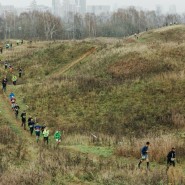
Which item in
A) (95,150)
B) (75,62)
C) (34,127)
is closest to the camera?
(95,150)

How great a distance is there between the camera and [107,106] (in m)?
34.0

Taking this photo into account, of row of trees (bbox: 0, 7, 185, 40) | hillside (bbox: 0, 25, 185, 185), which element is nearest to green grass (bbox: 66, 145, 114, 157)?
hillside (bbox: 0, 25, 185, 185)

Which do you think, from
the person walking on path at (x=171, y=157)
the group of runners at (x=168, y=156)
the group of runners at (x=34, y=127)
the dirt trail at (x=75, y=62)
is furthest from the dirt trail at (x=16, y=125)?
the dirt trail at (x=75, y=62)

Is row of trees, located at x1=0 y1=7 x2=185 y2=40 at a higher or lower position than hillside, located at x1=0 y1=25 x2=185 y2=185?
higher

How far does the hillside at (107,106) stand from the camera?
18473 mm

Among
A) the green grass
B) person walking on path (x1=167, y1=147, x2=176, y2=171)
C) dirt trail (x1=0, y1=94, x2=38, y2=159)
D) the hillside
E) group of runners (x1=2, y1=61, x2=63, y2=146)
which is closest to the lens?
the hillside

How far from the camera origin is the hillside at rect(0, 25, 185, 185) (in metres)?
18.5

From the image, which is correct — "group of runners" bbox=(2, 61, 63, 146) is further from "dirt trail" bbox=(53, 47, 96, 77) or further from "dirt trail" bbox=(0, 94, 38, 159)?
"dirt trail" bbox=(53, 47, 96, 77)

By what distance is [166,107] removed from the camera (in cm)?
3253

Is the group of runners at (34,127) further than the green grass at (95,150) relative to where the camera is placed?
Yes

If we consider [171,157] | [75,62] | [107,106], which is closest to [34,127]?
[107,106]

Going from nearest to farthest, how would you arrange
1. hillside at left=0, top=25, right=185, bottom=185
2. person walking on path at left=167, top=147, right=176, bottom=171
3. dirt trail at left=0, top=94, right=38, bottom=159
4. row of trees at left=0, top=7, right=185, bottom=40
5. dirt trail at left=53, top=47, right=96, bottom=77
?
hillside at left=0, top=25, right=185, bottom=185 → person walking on path at left=167, top=147, right=176, bottom=171 → dirt trail at left=0, top=94, right=38, bottom=159 → dirt trail at left=53, top=47, right=96, bottom=77 → row of trees at left=0, top=7, right=185, bottom=40

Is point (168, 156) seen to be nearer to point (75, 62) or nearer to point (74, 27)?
point (75, 62)

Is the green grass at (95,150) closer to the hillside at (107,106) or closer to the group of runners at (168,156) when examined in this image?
the hillside at (107,106)
